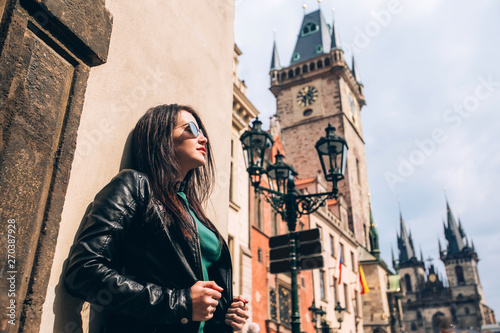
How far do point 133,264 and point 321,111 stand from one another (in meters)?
41.9

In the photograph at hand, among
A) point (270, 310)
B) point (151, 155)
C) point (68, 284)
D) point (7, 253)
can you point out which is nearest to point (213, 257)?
point (151, 155)

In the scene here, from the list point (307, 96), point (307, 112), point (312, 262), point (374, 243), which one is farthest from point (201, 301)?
point (307, 96)

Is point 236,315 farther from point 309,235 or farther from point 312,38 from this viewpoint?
point 312,38

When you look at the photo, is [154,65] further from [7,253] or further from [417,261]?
[417,261]

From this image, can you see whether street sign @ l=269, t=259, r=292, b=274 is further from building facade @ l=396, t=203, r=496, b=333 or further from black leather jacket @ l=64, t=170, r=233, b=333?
building facade @ l=396, t=203, r=496, b=333

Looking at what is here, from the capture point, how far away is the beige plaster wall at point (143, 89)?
66.2 inches

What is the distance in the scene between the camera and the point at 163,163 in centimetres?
195

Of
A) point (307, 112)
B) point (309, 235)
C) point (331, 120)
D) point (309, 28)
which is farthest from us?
point (309, 28)

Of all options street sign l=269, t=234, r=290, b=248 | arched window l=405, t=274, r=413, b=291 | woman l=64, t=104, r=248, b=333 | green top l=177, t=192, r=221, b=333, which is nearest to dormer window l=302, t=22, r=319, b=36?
street sign l=269, t=234, r=290, b=248

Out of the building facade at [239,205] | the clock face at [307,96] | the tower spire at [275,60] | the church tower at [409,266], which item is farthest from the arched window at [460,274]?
the building facade at [239,205]

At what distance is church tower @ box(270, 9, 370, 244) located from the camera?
39938 mm

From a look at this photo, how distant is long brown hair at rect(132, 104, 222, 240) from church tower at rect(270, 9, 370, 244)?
36783 millimetres

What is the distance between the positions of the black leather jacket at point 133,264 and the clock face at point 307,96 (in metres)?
42.7

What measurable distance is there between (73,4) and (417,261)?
100139mm
